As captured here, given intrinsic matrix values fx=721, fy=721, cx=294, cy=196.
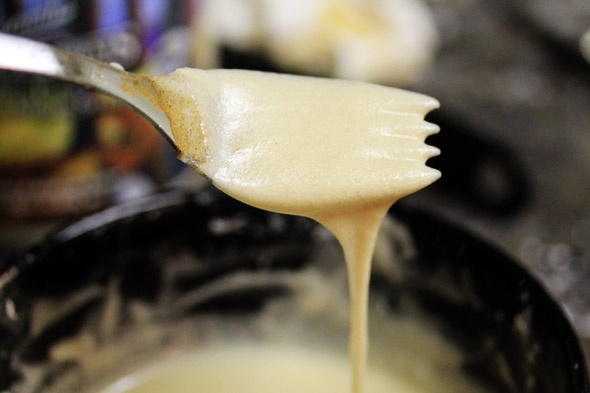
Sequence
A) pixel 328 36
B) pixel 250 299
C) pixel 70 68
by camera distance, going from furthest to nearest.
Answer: pixel 328 36 → pixel 250 299 → pixel 70 68

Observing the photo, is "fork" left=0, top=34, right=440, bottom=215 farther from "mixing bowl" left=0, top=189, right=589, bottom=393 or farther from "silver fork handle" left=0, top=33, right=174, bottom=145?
"mixing bowl" left=0, top=189, right=589, bottom=393

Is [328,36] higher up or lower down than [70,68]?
lower down

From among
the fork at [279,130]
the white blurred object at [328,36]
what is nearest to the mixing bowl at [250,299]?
the fork at [279,130]

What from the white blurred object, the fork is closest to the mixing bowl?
the fork

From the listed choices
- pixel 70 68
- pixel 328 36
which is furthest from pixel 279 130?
pixel 328 36

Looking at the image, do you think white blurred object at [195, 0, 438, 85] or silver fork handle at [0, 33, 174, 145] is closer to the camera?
silver fork handle at [0, 33, 174, 145]

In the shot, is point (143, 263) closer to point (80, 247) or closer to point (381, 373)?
point (80, 247)

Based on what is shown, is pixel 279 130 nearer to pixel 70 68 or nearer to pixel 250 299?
pixel 70 68
